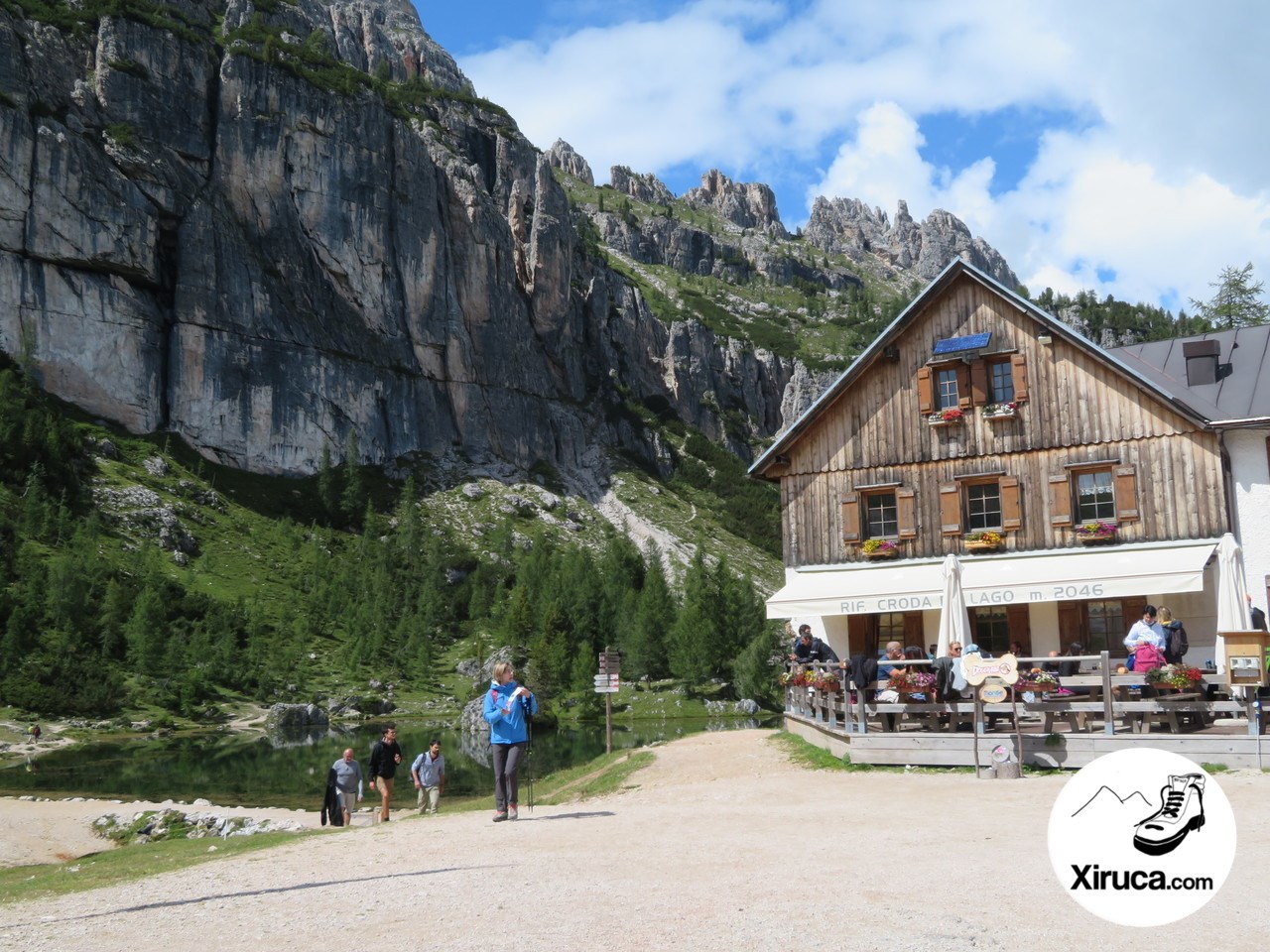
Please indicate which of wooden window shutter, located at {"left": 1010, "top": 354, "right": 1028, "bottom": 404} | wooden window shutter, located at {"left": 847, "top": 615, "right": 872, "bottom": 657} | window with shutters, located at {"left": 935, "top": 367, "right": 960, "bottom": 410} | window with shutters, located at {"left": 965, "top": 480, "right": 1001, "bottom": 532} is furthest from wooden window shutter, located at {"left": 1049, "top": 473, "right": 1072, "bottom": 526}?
wooden window shutter, located at {"left": 847, "top": 615, "right": 872, "bottom": 657}

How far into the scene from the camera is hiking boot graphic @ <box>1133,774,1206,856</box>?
760 centimetres

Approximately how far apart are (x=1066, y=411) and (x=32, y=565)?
77.7 meters

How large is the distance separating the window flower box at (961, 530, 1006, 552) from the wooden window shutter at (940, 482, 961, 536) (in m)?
0.37

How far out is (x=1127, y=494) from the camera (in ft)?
80.7

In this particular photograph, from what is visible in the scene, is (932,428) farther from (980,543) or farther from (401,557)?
(401,557)

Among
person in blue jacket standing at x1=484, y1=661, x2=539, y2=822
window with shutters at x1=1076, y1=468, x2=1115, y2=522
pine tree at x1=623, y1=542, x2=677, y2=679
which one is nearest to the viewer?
person in blue jacket standing at x1=484, y1=661, x2=539, y2=822

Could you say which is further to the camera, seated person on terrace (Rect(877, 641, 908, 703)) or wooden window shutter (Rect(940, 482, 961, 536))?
wooden window shutter (Rect(940, 482, 961, 536))

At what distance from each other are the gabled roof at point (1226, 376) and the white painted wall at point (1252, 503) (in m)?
0.61

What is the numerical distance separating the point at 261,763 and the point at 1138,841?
44143 mm

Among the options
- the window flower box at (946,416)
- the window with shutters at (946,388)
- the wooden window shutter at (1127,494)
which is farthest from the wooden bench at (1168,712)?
the window with shutters at (946,388)

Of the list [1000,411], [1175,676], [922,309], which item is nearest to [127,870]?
[1175,676]

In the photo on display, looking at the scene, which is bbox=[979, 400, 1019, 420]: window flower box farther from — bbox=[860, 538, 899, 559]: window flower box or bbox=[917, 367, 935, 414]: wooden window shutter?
bbox=[860, 538, 899, 559]: window flower box

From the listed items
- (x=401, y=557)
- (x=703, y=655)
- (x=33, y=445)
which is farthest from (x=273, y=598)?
(x=703, y=655)

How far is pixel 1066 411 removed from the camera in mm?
25547
